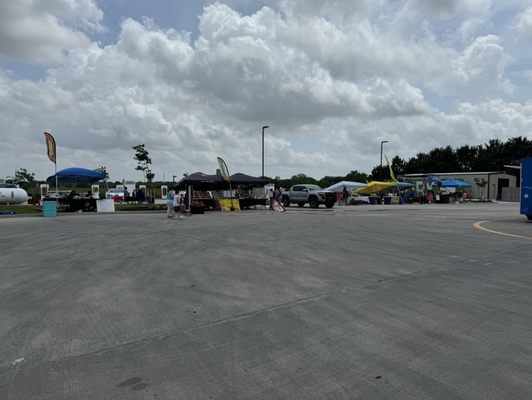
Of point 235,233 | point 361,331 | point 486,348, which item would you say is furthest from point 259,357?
point 235,233

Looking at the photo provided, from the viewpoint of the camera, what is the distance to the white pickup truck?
1325 inches

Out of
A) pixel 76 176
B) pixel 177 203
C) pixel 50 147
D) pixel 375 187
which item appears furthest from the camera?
pixel 375 187

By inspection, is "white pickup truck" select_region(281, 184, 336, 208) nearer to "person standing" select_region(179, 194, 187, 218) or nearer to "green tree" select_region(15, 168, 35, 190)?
"person standing" select_region(179, 194, 187, 218)

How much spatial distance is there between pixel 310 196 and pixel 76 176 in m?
17.8

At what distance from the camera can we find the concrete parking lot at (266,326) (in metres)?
3.33

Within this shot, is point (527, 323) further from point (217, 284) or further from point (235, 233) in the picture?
point (235, 233)

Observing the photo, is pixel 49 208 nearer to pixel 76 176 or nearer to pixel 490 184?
pixel 76 176

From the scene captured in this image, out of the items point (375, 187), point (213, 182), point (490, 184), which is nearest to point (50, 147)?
point (213, 182)

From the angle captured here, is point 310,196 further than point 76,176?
Yes

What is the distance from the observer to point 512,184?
61875 millimetres

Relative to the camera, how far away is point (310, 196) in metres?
34.4

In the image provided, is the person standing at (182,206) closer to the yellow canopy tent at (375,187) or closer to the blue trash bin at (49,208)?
the blue trash bin at (49,208)

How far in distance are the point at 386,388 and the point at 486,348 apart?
1.44m

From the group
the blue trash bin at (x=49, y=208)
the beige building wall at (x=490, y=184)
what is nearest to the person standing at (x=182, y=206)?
the blue trash bin at (x=49, y=208)
